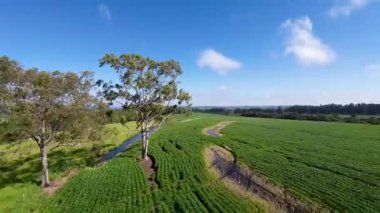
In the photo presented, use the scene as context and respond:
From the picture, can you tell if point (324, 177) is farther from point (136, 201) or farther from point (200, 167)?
point (136, 201)

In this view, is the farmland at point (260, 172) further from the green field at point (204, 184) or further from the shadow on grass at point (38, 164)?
the shadow on grass at point (38, 164)

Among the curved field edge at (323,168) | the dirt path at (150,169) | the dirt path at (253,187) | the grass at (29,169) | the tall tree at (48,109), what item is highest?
the tall tree at (48,109)

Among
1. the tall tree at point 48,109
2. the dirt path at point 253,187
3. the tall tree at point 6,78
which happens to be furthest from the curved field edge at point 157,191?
the tall tree at point 6,78

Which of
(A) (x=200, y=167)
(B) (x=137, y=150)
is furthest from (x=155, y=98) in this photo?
(A) (x=200, y=167)

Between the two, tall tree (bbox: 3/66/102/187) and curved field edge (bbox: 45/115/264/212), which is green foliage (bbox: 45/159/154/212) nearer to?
curved field edge (bbox: 45/115/264/212)

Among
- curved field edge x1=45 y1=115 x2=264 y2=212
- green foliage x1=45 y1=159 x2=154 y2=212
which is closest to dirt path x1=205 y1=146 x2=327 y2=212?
curved field edge x1=45 y1=115 x2=264 y2=212

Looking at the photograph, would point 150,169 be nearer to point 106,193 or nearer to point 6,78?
point 106,193
